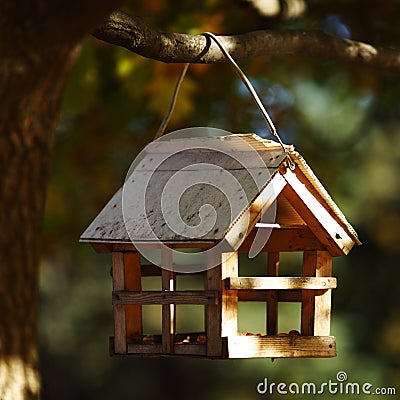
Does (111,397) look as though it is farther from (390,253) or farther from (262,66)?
(262,66)

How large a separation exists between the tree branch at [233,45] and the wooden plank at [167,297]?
501 mm

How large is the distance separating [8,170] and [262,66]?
3.08 meters

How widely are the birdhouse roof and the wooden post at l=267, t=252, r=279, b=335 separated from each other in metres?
0.10

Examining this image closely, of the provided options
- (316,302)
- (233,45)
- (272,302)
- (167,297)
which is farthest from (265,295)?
(233,45)

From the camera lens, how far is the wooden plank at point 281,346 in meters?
2.22

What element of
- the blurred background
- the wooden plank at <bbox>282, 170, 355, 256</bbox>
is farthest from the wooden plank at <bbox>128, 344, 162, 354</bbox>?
the blurred background

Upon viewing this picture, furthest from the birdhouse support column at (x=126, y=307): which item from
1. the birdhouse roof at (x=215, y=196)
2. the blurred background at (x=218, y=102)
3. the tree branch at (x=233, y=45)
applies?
A: the blurred background at (x=218, y=102)

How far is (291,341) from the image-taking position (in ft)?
7.68

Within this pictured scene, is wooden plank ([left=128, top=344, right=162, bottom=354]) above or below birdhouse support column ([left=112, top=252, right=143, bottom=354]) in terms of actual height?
below

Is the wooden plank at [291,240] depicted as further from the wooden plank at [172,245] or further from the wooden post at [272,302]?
the wooden plank at [172,245]

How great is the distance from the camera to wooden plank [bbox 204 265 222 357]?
2.22 m

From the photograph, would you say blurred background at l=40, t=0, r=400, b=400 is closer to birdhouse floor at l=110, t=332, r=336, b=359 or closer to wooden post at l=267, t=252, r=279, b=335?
wooden post at l=267, t=252, r=279, b=335

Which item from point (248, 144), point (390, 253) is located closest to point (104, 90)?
point (248, 144)

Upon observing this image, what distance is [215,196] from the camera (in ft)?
7.31
